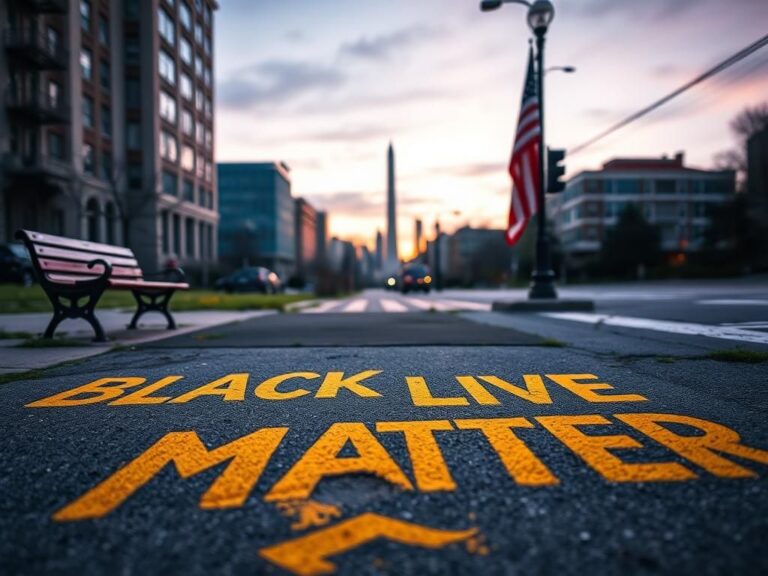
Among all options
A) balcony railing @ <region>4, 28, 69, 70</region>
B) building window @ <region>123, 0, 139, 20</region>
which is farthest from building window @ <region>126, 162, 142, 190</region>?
building window @ <region>123, 0, 139, 20</region>

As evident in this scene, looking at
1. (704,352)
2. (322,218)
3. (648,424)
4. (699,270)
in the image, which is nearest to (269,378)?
(648,424)

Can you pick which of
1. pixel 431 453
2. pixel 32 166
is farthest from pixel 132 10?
pixel 431 453

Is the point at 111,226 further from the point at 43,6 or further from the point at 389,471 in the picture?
the point at 389,471

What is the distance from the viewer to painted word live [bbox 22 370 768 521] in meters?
1.55

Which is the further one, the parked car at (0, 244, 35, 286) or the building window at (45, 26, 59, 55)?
the building window at (45, 26, 59, 55)

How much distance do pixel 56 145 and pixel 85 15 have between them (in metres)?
10.0

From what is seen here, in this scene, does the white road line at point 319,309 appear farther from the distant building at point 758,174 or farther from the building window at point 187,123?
the distant building at point 758,174

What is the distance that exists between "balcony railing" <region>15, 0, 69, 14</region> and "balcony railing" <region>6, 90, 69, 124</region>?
455cm

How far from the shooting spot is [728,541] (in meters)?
1.19

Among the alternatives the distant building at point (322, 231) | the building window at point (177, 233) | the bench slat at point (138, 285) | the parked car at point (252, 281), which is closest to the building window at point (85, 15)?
the building window at point (177, 233)

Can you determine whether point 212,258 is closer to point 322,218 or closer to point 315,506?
point 315,506

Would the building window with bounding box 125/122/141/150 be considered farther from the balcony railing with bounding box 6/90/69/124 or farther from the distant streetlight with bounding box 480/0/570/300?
the distant streetlight with bounding box 480/0/570/300

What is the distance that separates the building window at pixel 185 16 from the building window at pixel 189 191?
14774mm

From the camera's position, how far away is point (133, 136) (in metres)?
38.3
